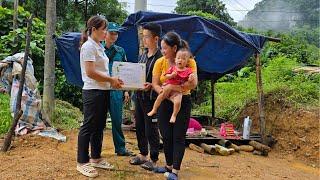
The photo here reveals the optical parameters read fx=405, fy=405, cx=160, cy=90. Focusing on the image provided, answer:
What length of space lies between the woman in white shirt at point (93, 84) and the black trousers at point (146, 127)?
33cm

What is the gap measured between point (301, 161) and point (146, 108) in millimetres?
4047

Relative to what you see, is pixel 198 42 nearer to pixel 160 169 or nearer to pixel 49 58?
pixel 49 58

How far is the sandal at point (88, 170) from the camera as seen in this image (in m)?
3.73

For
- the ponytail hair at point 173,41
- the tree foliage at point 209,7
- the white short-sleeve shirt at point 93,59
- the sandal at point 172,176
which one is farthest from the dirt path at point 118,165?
the tree foliage at point 209,7

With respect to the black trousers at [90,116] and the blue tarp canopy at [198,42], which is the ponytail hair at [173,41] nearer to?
the black trousers at [90,116]

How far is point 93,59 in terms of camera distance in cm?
354

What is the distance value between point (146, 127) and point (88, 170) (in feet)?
2.29

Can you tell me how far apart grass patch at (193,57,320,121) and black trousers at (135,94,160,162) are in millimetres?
4802

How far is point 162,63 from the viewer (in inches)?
148

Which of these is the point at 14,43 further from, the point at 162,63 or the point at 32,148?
the point at 162,63

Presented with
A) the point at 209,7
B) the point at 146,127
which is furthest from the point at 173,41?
the point at 209,7

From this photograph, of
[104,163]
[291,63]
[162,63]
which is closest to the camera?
[162,63]

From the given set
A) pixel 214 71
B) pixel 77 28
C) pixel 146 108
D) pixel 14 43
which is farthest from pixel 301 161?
pixel 77 28

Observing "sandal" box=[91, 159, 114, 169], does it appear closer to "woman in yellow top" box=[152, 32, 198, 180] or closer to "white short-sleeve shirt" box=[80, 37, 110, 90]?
"woman in yellow top" box=[152, 32, 198, 180]
